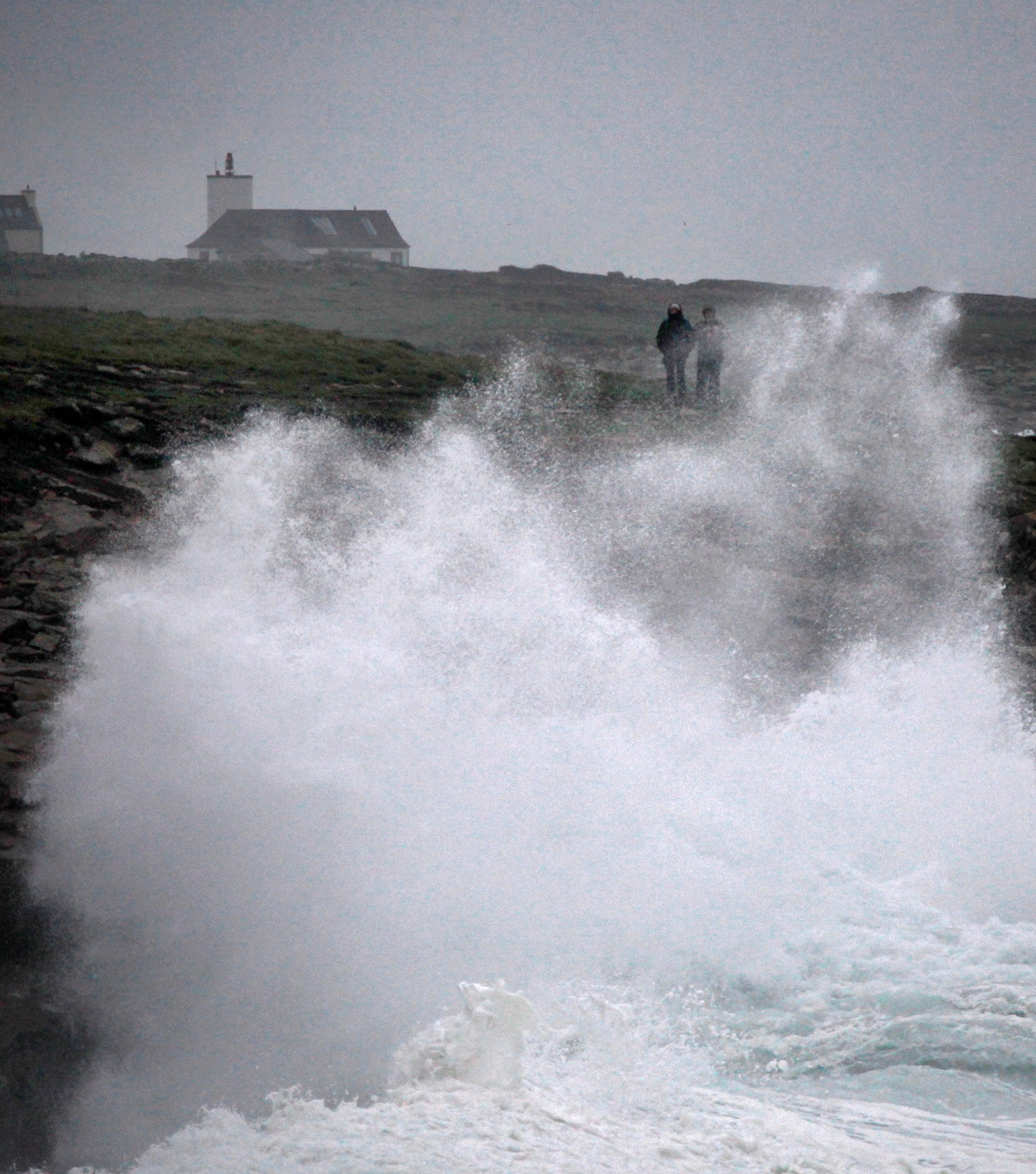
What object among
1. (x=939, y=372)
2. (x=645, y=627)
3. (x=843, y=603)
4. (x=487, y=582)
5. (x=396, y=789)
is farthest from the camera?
(x=939, y=372)

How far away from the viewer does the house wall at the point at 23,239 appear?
68.3 feet

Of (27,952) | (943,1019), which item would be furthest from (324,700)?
(943,1019)

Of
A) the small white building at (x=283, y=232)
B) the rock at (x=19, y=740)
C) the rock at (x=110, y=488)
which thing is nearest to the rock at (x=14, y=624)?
the rock at (x=19, y=740)

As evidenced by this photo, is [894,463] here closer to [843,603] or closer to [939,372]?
[843,603]

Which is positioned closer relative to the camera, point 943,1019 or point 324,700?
point 943,1019

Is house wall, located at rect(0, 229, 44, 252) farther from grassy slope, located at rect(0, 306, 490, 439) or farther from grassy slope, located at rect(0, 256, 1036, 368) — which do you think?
grassy slope, located at rect(0, 306, 490, 439)

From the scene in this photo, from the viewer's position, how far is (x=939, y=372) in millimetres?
24625

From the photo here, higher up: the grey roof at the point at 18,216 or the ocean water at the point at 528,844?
the grey roof at the point at 18,216

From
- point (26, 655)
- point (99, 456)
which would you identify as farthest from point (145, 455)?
point (26, 655)

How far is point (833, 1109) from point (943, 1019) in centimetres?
108

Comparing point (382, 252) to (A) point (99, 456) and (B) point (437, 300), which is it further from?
(A) point (99, 456)

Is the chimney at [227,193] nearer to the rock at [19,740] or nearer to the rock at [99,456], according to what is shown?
the rock at [99,456]

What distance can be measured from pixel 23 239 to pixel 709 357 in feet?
37.8

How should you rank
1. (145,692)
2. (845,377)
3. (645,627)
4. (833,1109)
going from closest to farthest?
(833,1109)
(145,692)
(645,627)
(845,377)
